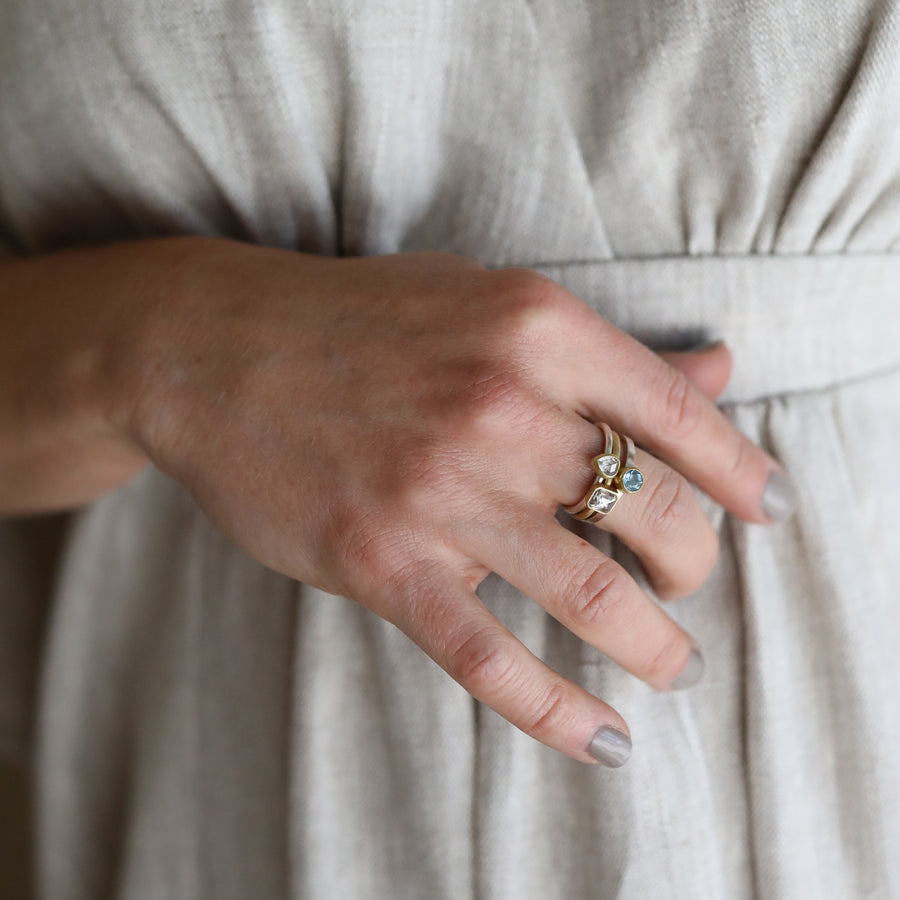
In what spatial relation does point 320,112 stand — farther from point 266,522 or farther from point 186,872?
point 186,872

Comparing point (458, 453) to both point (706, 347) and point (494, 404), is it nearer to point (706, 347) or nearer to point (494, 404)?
point (494, 404)

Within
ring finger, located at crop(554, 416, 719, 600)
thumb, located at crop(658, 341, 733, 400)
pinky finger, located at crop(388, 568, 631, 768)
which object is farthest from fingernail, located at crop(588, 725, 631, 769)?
thumb, located at crop(658, 341, 733, 400)

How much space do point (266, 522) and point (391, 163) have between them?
29 cm

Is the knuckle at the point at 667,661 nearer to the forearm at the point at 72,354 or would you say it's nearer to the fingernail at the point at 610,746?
the fingernail at the point at 610,746

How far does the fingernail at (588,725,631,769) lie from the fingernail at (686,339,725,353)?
0.92 feet

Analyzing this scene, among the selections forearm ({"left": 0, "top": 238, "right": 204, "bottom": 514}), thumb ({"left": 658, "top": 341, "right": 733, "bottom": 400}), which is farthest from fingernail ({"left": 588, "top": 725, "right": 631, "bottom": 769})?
forearm ({"left": 0, "top": 238, "right": 204, "bottom": 514})

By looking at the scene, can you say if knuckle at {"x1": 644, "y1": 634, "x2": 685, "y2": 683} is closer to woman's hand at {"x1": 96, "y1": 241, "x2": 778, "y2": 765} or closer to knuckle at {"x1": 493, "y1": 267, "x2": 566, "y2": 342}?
woman's hand at {"x1": 96, "y1": 241, "x2": 778, "y2": 765}

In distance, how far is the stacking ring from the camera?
47 centimetres

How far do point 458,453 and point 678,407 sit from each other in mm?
155

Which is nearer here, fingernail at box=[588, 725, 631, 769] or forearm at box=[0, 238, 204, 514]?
fingernail at box=[588, 725, 631, 769]

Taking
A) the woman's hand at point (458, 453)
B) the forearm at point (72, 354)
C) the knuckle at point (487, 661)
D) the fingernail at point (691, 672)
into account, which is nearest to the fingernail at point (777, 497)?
the woman's hand at point (458, 453)

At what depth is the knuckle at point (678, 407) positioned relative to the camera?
507 mm

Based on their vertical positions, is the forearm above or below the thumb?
below

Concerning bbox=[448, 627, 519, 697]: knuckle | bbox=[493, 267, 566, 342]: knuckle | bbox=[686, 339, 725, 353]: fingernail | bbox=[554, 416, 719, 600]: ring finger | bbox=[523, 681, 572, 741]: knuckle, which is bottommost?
bbox=[523, 681, 572, 741]: knuckle
